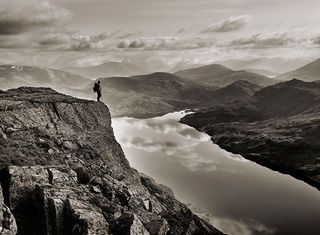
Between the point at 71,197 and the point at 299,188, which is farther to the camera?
the point at 299,188

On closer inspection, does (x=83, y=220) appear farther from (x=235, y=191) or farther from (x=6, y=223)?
(x=235, y=191)

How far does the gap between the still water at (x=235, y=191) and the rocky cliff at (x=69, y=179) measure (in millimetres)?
35190

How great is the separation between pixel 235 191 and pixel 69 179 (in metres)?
85.1

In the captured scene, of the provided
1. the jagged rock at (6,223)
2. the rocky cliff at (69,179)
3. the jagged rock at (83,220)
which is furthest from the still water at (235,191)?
the jagged rock at (6,223)

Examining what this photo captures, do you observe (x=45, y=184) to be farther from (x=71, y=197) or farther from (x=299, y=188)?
(x=299, y=188)

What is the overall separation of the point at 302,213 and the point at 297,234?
17.4 m

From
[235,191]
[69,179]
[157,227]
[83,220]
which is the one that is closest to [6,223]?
[83,220]

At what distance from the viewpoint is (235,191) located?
120938mm

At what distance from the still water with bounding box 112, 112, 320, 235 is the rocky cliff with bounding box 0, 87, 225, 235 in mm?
35190

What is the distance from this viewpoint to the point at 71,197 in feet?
135

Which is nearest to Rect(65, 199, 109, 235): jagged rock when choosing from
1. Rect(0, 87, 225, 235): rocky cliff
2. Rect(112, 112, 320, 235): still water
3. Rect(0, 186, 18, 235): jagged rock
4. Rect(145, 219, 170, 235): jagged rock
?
Rect(0, 87, 225, 235): rocky cliff

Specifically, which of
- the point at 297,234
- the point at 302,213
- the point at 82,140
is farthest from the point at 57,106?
the point at 302,213

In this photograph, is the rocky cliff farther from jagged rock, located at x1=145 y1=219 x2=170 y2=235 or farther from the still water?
the still water

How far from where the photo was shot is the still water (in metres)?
91.8
